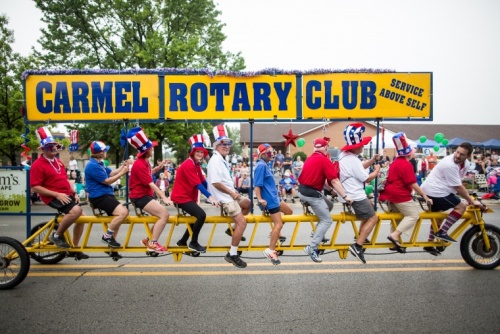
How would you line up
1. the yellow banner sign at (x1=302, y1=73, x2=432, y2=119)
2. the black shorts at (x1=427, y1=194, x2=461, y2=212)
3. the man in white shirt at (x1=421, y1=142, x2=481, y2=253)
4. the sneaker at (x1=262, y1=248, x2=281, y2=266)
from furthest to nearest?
the yellow banner sign at (x1=302, y1=73, x2=432, y2=119), the black shorts at (x1=427, y1=194, x2=461, y2=212), the man in white shirt at (x1=421, y1=142, x2=481, y2=253), the sneaker at (x1=262, y1=248, x2=281, y2=266)

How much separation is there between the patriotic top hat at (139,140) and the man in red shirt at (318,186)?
2410mm

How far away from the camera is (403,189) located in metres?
5.70

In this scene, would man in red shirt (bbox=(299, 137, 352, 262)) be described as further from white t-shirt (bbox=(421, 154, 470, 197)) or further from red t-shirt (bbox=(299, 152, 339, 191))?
white t-shirt (bbox=(421, 154, 470, 197))

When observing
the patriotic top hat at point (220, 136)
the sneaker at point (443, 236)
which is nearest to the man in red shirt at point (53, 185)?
the patriotic top hat at point (220, 136)

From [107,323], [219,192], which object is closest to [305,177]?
[219,192]

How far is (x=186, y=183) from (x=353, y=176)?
251cm

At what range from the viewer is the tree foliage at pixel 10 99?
1778 centimetres

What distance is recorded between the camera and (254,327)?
3988 millimetres

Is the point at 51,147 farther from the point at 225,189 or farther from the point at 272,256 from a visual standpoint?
the point at 272,256

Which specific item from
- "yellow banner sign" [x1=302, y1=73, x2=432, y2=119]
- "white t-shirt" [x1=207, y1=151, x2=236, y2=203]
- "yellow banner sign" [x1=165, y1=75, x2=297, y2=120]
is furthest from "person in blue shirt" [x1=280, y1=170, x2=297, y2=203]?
"white t-shirt" [x1=207, y1=151, x2=236, y2=203]

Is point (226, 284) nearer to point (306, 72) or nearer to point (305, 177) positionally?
point (305, 177)

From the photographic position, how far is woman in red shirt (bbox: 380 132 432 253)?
5.59 meters

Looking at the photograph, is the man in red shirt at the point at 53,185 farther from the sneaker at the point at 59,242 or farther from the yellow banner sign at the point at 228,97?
the yellow banner sign at the point at 228,97

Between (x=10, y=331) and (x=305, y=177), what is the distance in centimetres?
407
